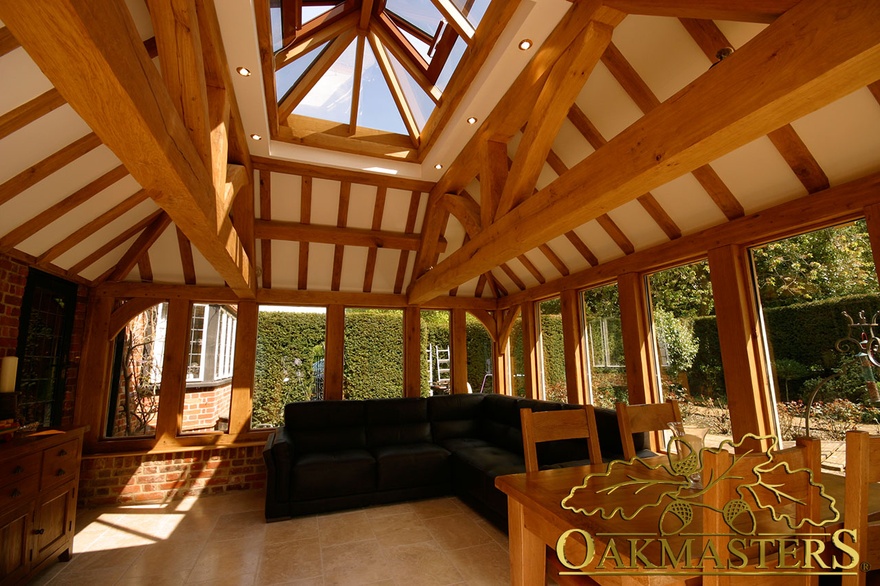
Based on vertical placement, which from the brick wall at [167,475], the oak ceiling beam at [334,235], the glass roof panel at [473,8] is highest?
the glass roof panel at [473,8]

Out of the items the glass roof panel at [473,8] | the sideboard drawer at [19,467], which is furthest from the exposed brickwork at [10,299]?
the glass roof panel at [473,8]

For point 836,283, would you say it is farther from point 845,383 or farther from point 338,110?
point 338,110

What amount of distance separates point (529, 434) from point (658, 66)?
8.52ft

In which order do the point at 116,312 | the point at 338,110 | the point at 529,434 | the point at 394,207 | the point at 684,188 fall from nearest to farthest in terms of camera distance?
the point at 529,434
the point at 684,188
the point at 338,110
the point at 116,312
the point at 394,207

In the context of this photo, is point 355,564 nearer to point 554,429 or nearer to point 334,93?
point 554,429

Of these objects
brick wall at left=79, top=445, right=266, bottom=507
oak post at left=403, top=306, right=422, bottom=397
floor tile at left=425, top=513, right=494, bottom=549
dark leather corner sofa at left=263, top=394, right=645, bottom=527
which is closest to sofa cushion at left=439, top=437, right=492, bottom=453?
dark leather corner sofa at left=263, top=394, right=645, bottom=527

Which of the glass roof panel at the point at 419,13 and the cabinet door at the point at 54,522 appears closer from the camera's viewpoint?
the cabinet door at the point at 54,522

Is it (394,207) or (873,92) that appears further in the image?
(394,207)

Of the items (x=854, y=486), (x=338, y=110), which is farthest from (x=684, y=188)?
(x=338, y=110)

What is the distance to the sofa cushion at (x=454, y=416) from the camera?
516 cm

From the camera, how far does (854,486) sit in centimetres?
110

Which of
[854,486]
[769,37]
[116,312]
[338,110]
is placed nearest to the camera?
[854,486]

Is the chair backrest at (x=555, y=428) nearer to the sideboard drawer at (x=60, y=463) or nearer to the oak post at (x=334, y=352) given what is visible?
the sideboard drawer at (x=60, y=463)

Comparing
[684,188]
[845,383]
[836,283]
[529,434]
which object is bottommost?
[529,434]
